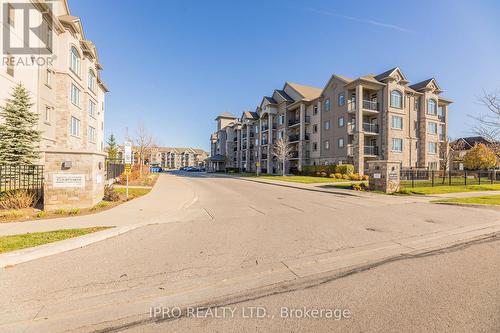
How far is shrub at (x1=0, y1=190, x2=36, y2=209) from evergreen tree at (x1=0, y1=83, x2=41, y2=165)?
9.74 m

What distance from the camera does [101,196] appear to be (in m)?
11.3

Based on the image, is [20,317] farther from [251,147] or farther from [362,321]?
[251,147]

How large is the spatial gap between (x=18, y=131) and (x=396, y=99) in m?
41.6

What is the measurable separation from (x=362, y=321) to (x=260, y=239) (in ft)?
11.6

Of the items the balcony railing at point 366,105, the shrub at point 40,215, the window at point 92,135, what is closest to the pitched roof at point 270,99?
the balcony railing at point 366,105

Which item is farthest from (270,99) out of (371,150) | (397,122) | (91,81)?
(91,81)

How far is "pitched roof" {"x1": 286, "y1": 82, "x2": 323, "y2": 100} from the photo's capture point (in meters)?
47.1

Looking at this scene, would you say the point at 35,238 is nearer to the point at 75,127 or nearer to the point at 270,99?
the point at 75,127

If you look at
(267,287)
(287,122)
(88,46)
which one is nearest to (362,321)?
(267,287)

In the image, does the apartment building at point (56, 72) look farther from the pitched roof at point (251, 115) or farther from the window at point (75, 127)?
the pitched roof at point (251, 115)

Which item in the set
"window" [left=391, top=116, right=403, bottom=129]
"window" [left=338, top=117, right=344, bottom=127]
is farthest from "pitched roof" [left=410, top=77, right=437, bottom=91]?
"window" [left=338, top=117, right=344, bottom=127]

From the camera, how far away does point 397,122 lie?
114 ft

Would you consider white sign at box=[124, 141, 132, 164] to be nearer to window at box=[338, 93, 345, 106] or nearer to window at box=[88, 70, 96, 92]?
window at box=[88, 70, 96, 92]

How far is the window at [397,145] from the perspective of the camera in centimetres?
3441
